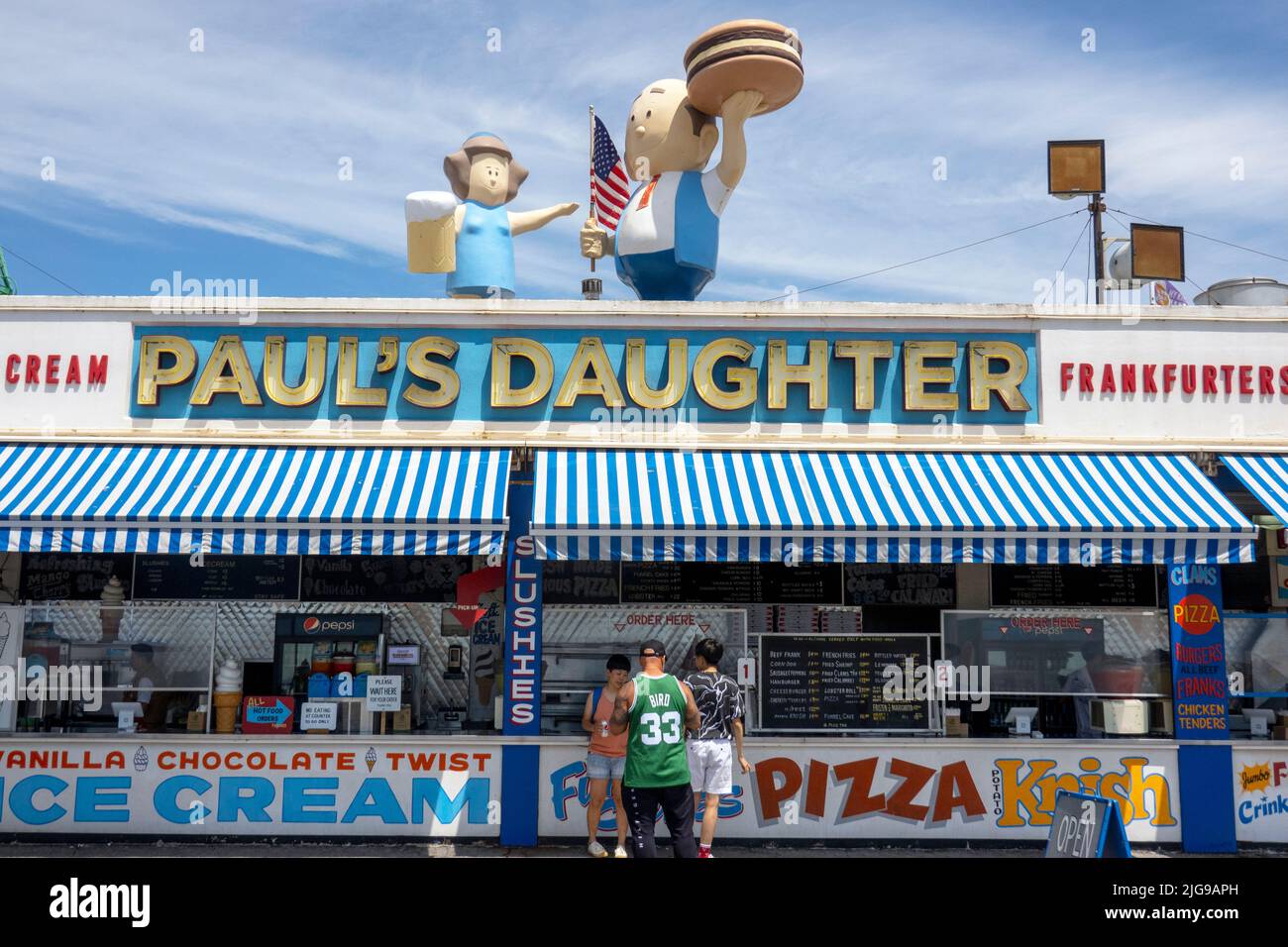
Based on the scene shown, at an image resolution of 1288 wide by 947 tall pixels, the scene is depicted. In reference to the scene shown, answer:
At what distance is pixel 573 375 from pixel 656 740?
367 cm

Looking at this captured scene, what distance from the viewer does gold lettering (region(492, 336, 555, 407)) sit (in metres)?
9.88

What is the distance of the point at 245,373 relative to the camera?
9.91 metres

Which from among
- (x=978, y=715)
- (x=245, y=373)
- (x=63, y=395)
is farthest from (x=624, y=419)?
(x=63, y=395)

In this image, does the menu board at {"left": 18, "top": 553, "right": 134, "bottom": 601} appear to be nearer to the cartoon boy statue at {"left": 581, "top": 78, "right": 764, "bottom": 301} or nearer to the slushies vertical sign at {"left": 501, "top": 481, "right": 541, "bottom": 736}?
the slushies vertical sign at {"left": 501, "top": 481, "right": 541, "bottom": 736}

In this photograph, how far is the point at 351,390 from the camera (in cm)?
989

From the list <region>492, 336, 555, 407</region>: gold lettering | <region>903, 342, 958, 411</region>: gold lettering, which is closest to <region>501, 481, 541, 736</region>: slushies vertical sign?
<region>492, 336, 555, 407</region>: gold lettering

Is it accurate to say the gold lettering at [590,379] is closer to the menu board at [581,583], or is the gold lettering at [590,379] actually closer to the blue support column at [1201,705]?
the menu board at [581,583]

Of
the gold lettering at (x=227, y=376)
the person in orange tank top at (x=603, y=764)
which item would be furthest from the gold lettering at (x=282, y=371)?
the person in orange tank top at (x=603, y=764)

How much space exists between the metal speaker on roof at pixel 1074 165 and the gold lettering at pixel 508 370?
576 centimetres

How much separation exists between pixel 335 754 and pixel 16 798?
2.64 metres

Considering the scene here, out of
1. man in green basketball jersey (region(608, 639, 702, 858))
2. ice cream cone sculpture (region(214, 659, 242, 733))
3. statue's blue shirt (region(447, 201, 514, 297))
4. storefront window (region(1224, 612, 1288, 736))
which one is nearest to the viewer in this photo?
man in green basketball jersey (region(608, 639, 702, 858))

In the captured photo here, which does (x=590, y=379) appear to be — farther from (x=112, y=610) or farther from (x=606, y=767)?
(x=112, y=610)

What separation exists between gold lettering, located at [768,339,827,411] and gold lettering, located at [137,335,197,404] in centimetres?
519

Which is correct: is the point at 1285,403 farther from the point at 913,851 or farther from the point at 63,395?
the point at 63,395
